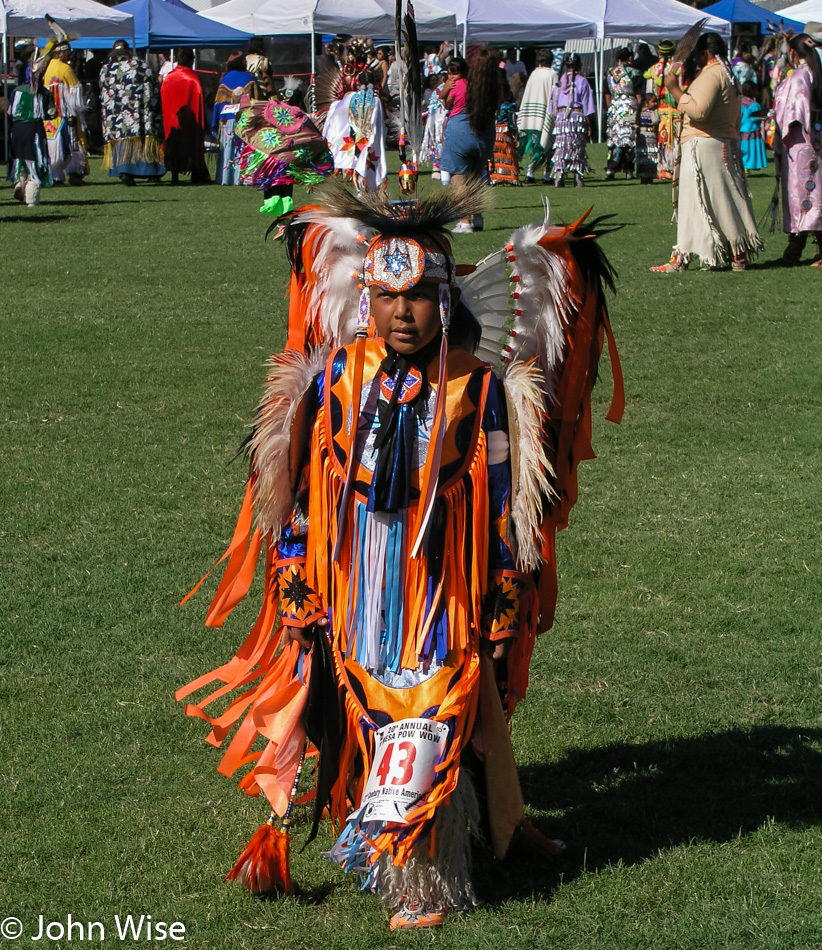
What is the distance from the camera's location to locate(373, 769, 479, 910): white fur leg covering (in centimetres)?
283

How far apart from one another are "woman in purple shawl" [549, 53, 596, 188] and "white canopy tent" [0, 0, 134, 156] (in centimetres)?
794

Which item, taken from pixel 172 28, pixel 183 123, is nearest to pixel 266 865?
pixel 183 123

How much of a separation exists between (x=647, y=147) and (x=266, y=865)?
18.9 metres

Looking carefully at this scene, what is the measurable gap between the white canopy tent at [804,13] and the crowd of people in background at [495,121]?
243 cm

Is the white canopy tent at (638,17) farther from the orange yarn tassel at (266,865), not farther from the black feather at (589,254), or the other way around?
the orange yarn tassel at (266,865)

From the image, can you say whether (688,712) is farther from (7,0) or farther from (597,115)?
(597,115)

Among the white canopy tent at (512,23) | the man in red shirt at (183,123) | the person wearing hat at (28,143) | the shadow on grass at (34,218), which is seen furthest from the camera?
the white canopy tent at (512,23)

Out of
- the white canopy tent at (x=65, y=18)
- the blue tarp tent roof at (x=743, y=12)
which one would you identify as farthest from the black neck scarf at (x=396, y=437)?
the blue tarp tent roof at (x=743, y=12)

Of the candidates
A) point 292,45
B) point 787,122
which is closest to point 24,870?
point 787,122

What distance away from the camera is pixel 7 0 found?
2133cm

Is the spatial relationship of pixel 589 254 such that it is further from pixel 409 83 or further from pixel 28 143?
pixel 28 143

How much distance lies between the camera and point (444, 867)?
285 cm

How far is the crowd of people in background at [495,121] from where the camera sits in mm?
11344

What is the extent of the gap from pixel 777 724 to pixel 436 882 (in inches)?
56.5
